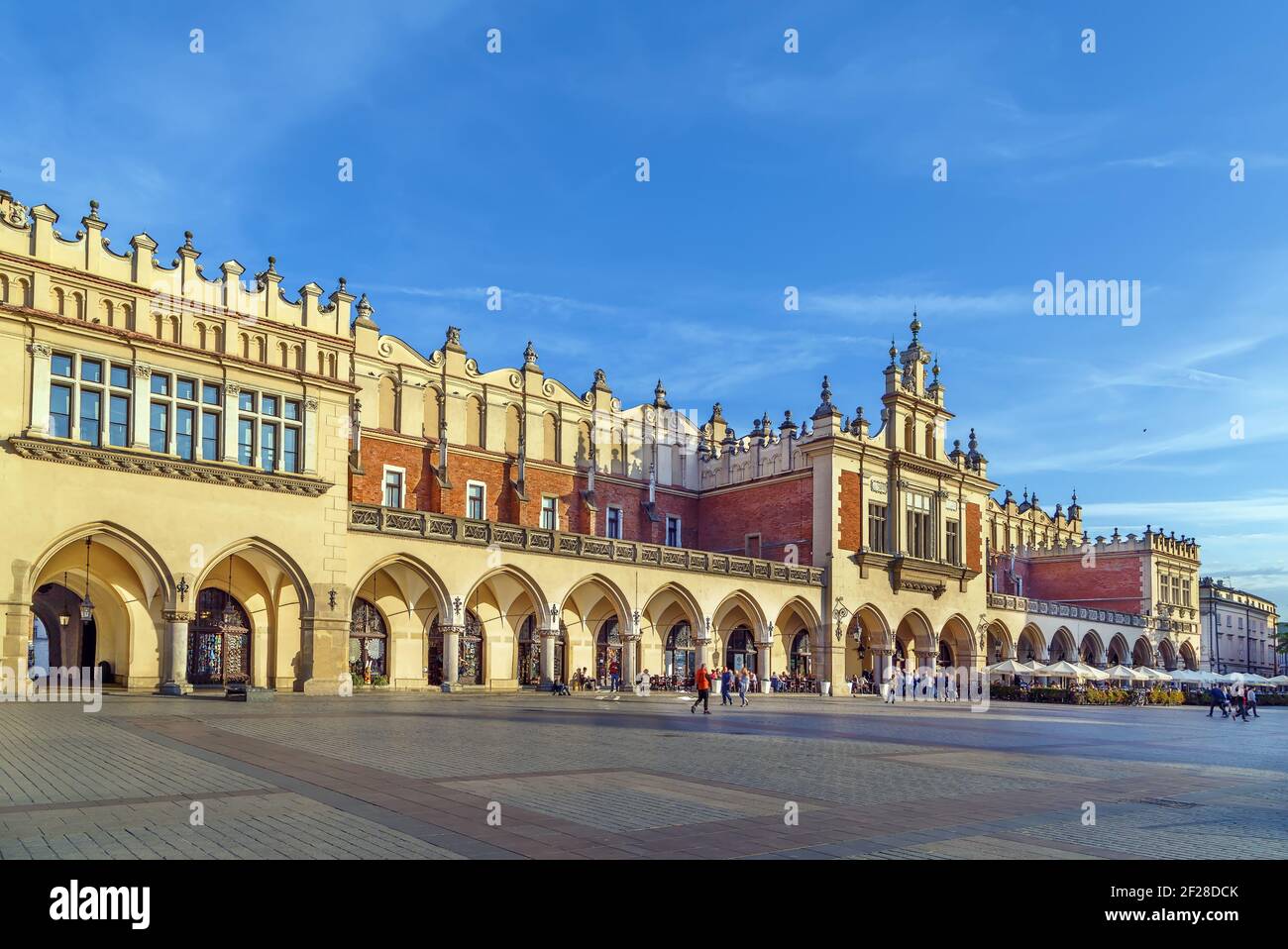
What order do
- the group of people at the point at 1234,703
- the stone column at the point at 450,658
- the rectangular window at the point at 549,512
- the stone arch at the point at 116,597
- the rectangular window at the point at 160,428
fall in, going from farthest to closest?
1. the rectangular window at the point at 549,512
2. the group of people at the point at 1234,703
3. the stone column at the point at 450,658
4. the rectangular window at the point at 160,428
5. the stone arch at the point at 116,597

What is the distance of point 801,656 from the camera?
5500 centimetres

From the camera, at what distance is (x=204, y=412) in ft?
107

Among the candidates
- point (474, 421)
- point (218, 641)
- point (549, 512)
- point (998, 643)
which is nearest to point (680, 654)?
point (549, 512)

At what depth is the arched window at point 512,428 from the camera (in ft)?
154

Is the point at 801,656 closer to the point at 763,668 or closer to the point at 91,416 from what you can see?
the point at 763,668

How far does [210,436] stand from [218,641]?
7.36 metres

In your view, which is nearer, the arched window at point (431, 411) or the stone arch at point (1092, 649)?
the arched window at point (431, 411)

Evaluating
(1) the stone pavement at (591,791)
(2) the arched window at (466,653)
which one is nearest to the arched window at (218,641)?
(2) the arched window at (466,653)

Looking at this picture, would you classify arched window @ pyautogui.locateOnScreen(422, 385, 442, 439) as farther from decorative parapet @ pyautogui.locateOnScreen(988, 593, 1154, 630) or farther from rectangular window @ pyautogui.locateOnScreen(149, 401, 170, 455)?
decorative parapet @ pyautogui.locateOnScreen(988, 593, 1154, 630)

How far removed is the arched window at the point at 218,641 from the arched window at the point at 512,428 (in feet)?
46.1

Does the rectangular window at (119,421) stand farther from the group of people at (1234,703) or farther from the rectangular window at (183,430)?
the group of people at (1234,703)

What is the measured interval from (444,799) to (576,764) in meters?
4.11
